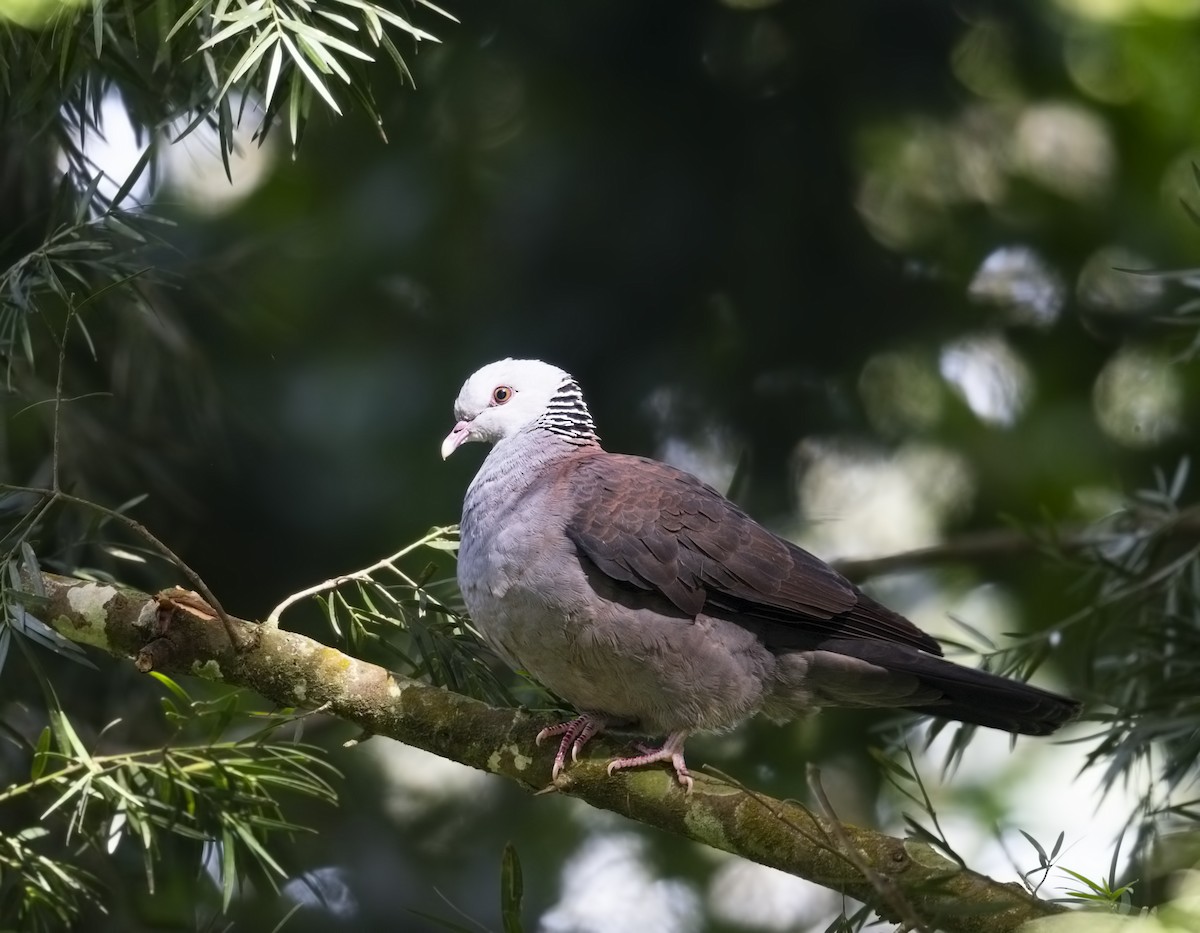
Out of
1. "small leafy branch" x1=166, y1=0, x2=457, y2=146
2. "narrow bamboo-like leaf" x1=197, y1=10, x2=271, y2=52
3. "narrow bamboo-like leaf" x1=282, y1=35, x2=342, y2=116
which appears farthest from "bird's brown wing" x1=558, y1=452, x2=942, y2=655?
"narrow bamboo-like leaf" x1=197, y1=10, x2=271, y2=52

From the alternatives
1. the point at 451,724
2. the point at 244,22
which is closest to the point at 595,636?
the point at 451,724

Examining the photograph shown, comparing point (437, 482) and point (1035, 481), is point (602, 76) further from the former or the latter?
point (1035, 481)

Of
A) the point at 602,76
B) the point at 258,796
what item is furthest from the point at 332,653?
the point at 602,76

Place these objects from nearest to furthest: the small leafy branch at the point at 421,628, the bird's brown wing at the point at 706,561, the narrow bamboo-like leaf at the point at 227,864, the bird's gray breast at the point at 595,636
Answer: the narrow bamboo-like leaf at the point at 227,864 < the small leafy branch at the point at 421,628 < the bird's gray breast at the point at 595,636 < the bird's brown wing at the point at 706,561

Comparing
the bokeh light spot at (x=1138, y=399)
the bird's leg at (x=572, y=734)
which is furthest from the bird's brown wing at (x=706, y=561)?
the bokeh light spot at (x=1138, y=399)

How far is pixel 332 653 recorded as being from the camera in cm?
265

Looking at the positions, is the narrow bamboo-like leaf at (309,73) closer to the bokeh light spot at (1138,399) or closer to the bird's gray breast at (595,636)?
the bird's gray breast at (595,636)

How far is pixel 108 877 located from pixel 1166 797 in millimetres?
2399

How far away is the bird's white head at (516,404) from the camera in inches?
142

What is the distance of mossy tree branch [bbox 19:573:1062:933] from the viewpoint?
7.45 feet

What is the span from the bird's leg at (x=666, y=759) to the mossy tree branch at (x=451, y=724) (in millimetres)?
22

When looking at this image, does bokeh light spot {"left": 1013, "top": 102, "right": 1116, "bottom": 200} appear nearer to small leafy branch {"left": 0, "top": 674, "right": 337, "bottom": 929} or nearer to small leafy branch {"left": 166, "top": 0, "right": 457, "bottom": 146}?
small leafy branch {"left": 166, "top": 0, "right": 457, "bottom": 146}

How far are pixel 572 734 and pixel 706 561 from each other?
56cm

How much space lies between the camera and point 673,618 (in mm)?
3053
